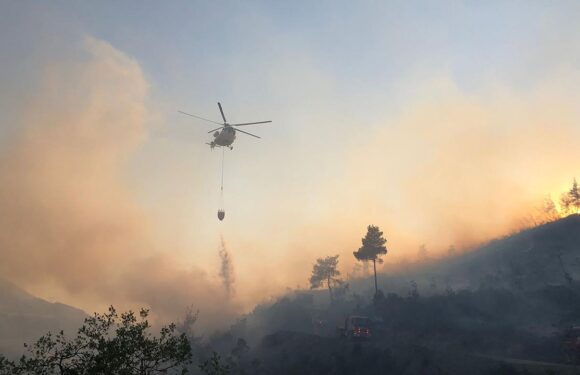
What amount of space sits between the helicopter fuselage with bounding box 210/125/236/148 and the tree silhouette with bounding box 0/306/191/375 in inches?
1555

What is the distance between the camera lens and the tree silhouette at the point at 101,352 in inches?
888

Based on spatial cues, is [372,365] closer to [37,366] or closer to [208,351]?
[37,366]

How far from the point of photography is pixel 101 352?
2364 centimetres

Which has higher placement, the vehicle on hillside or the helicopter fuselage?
the helicopter fuselage

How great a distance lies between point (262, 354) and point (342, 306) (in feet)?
164

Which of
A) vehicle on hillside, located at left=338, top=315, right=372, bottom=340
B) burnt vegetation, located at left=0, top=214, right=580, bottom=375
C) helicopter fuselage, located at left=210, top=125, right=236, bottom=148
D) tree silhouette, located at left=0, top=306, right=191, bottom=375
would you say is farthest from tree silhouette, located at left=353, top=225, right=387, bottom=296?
tree silhouette, located at left=0, top=306, right=191, bottom=375

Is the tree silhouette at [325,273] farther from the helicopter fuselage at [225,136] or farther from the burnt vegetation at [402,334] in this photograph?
the helicopter fuselage at [225,136]

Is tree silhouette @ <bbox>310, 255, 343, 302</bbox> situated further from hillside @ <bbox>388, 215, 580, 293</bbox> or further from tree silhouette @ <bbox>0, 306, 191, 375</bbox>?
tree silhouette @ <bbox>0, 306, 191, 375</bbox>

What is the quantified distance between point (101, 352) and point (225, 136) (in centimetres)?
4287

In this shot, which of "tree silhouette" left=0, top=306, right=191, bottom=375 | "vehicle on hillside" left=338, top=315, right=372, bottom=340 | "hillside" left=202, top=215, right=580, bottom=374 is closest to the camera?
"tree silhouette" left=0, top=306, right=191, bottom=375

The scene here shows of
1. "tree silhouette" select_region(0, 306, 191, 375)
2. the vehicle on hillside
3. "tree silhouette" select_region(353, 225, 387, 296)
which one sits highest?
"tree silhouette" select_region(353, 225, 387, 296)

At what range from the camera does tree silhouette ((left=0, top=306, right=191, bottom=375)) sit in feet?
74.0

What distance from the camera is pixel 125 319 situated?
25750 mm

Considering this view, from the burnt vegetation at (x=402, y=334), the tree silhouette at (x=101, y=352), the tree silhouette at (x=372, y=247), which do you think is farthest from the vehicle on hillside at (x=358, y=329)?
the tree silhouette at (x=101, y=352)
